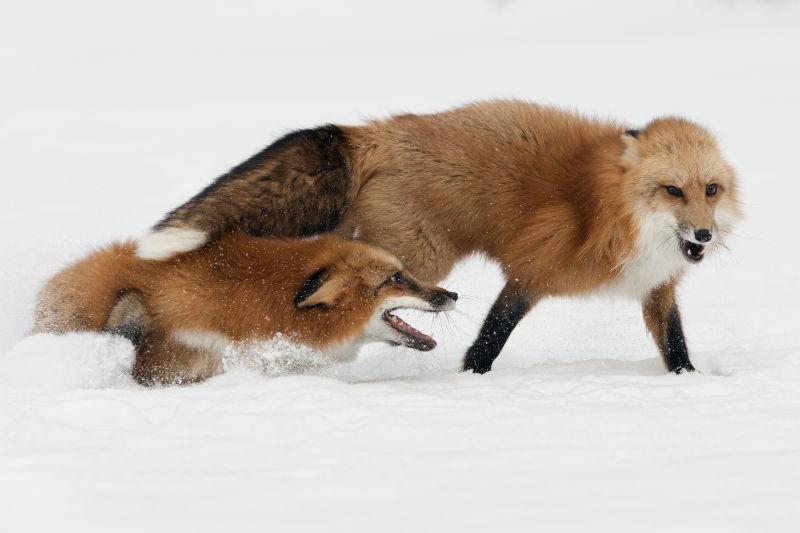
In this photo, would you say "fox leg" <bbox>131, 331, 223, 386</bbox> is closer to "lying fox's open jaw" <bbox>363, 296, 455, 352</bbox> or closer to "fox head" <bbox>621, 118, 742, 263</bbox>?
"lying fox's open jaw" <bbox>363, 296, 455, 352</bbox>

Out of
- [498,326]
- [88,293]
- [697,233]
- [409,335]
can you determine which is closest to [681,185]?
[697,233]

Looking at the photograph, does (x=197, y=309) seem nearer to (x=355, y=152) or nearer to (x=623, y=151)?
(x=355, y=152)

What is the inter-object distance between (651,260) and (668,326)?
67 cm

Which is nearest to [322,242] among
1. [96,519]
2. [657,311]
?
[657,311]

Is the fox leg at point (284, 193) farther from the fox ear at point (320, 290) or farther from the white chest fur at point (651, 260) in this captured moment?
the white chest fur at point (651, 260)

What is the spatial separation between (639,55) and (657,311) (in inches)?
785

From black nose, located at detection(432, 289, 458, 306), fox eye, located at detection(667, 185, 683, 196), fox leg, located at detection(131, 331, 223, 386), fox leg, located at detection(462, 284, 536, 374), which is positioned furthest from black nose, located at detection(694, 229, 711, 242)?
fox leg, located at detection(131, 331, 223, 386)

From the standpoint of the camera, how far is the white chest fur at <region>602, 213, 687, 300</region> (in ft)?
19.1

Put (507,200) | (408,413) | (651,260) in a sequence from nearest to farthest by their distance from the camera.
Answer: (408,413), (651,260), (507,200)

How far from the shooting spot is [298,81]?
72.2ft

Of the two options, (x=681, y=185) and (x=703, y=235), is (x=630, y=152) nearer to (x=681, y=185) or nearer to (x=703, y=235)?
(x=681, y=185)

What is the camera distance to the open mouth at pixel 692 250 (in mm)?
5816

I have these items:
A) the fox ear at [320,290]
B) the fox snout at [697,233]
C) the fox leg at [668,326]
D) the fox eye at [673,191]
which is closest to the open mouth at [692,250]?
the fox snout at [697,233]

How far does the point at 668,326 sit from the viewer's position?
641 centimetres
